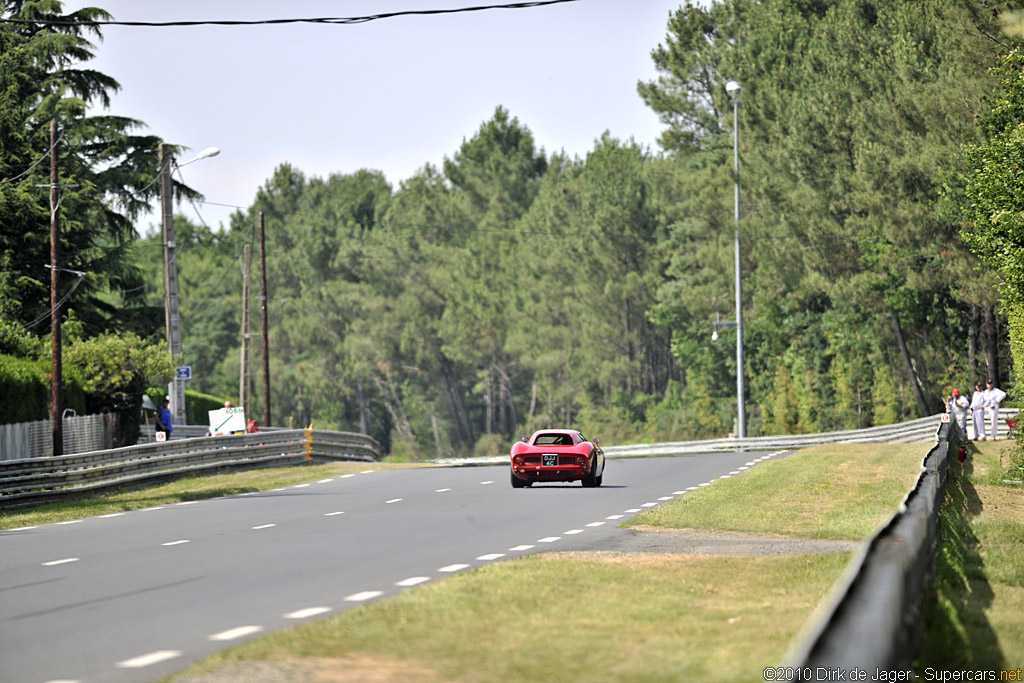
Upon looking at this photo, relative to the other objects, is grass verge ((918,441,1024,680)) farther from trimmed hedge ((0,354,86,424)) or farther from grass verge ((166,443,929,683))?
trimmed hedge ((0,354,86,424))

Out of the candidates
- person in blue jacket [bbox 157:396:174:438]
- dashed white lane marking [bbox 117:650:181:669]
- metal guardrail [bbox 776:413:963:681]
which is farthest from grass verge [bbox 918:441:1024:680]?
person in blue jacket [bbox 157:396:174:438]

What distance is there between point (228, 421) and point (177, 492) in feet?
38.6

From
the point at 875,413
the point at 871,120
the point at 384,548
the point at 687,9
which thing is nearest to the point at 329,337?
the point at 687,9

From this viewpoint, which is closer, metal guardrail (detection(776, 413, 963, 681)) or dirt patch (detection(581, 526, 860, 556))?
metal guardrail (detection(776, 413, 963, 681))

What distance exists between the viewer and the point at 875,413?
68.8m

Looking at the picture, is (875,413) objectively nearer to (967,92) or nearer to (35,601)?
(967,92)

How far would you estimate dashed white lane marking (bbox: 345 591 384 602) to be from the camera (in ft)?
39.4

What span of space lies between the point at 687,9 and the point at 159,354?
1765 inches

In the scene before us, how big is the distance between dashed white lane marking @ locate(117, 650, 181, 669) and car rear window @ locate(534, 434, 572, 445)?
21.0 metres

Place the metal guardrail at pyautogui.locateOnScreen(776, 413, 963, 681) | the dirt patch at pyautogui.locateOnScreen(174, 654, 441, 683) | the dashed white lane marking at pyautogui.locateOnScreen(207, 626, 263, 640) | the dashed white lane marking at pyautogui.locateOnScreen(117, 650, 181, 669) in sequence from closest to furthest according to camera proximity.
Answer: the metal guardrail at pyautogui.locateOnScreen(776, 413, 963, 681) → the dirt patch at pyautogui.locateOnScreen(174, 654, 441, 683) → the dashed white lane marking at pyautogui.locateOnScreen(117, 650, 181, 669) → the dashed white lane marking at pyautogui.locateOnScreen(207, 626, 263, 640)

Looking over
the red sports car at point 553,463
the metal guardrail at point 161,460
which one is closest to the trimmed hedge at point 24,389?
the metal guardrail at point 161,460

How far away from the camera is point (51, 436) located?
3606cm

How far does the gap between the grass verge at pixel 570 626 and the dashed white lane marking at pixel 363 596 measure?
0.36 metres

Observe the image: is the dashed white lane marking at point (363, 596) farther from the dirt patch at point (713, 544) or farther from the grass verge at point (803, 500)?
the grass verge at point (803, 500)
